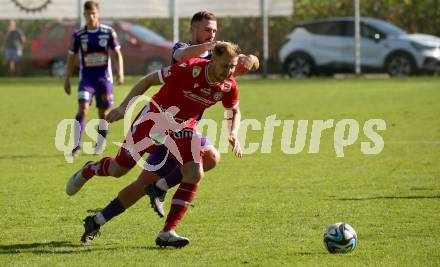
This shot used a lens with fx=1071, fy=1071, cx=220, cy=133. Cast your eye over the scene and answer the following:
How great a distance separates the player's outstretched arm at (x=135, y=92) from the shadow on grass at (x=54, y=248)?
101 centimetres

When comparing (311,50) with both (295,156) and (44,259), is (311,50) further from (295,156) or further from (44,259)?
(44,259)

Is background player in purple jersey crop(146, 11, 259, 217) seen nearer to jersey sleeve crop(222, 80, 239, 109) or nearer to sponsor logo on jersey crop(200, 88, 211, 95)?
jersey sleeve crop(222, 80, 239, 109)

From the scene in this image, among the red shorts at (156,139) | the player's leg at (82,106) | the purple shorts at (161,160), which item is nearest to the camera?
the red shorts at (156,139)

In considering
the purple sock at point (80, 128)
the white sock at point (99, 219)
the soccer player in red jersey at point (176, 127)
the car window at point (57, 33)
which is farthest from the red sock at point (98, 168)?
the car window at point (57, 33)

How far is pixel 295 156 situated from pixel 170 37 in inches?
993

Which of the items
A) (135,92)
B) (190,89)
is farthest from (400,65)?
(135,92)

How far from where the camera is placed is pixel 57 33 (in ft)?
118

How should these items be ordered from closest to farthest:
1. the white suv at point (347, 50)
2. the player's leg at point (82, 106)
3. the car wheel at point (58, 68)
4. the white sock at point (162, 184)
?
the white sock at point (162, 184) → the player's leg at point (82, 106) → the white suv at point (347, 50) → the car wheel at point (58, 68)

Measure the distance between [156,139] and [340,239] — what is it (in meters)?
1.69

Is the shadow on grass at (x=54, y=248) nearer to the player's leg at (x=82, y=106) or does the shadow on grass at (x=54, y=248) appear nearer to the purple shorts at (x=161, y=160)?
the purple shorts at (x=161, y=160)

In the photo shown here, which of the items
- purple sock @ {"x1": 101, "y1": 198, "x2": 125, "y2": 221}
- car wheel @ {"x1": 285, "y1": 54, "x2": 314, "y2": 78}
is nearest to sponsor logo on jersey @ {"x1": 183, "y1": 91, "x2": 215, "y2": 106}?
purple sock @ {"x1": 101, "y1": 198, "x2": 125, "y2": 221}

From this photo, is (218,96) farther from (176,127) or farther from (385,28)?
(385,28)

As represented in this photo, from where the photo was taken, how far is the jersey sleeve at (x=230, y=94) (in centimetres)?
831

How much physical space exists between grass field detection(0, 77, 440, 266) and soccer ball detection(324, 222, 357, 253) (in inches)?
2.4
